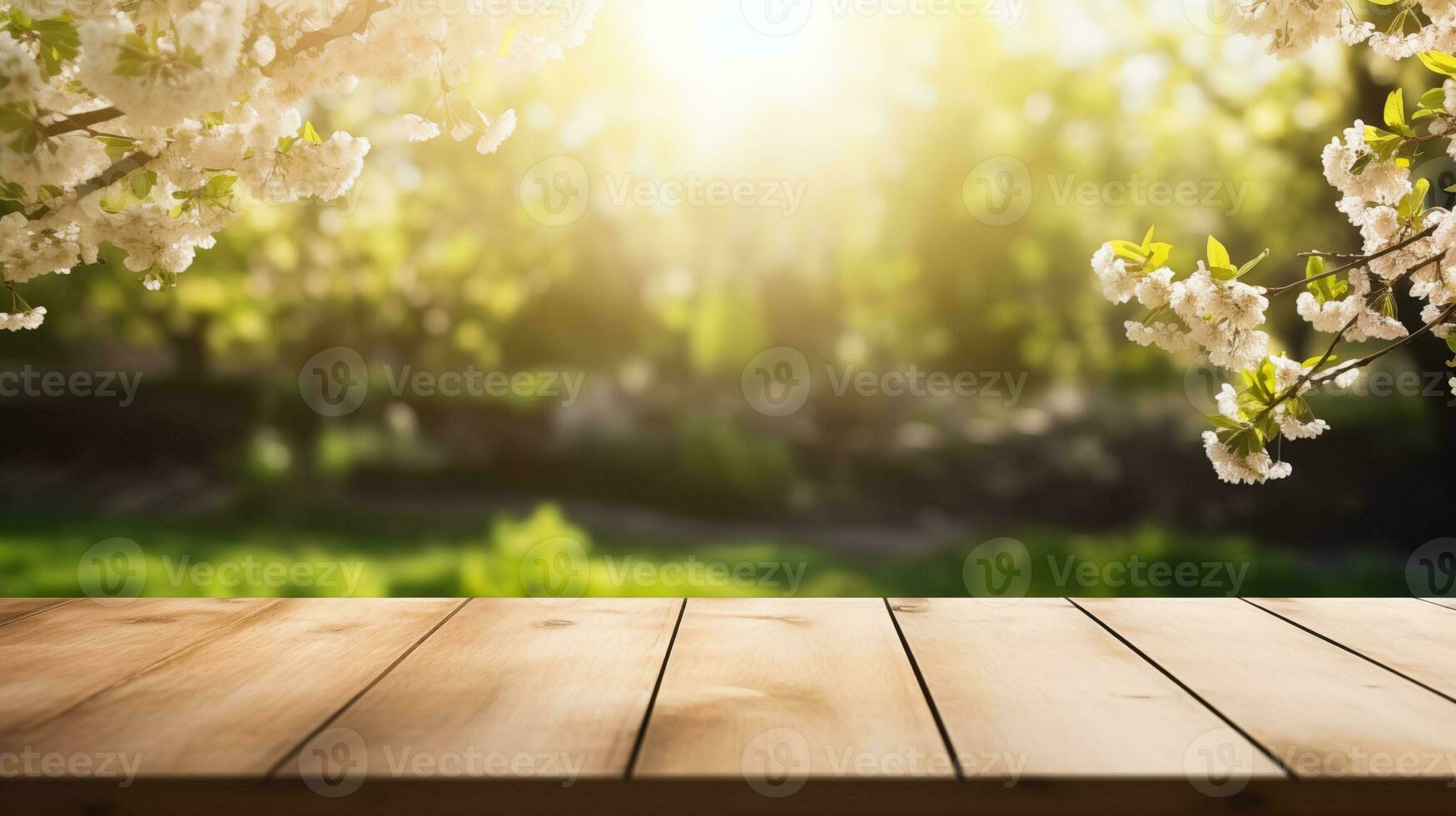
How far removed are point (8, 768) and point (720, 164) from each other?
5033 mm

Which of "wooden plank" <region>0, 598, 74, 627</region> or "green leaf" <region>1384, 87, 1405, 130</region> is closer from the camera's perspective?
"green leaf" <region>1384, 87, 1405, 130</region>

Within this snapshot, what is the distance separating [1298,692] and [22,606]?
202 centimetres

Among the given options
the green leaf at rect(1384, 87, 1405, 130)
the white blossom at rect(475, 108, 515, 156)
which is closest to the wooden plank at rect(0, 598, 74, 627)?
the white blossom at rect(475, 108, 515, 156)

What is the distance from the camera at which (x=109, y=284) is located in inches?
243

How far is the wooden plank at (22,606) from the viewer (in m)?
1.77

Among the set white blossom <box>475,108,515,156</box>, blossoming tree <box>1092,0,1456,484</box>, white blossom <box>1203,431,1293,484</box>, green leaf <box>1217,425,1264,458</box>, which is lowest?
white blossom <box>1203,431,1293,484</box>

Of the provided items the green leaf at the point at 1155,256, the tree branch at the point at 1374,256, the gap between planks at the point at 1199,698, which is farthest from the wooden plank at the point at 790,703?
the tree branch at the point at 1374,256

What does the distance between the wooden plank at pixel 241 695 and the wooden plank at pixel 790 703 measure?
0.41 meters

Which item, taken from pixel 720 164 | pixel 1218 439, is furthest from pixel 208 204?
pixel 720 164

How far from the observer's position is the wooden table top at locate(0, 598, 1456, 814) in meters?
1.04

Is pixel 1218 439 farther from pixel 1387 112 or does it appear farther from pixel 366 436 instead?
pixel 366 436

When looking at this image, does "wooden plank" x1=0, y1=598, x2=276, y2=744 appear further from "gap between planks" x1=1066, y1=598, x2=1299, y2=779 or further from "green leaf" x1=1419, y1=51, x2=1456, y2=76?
"green leaf" x1=1419, y1=51, x2=1456, y2=76

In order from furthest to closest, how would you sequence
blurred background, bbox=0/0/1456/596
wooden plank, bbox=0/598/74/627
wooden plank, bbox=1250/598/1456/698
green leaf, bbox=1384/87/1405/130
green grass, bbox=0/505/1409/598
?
blurred background, bbox=0/0/1456/596 < green grass, bbox=0/505/1409/598 < wooden plank, bbox=0/598/74/627 < green leaf, bbox=1384/87/1405/130 < wooden plank, bbox=1250/598/1456/698

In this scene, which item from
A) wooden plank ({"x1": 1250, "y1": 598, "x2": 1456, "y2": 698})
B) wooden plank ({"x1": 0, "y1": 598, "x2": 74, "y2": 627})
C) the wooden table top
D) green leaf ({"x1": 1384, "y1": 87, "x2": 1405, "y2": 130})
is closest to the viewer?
the wooden table top
